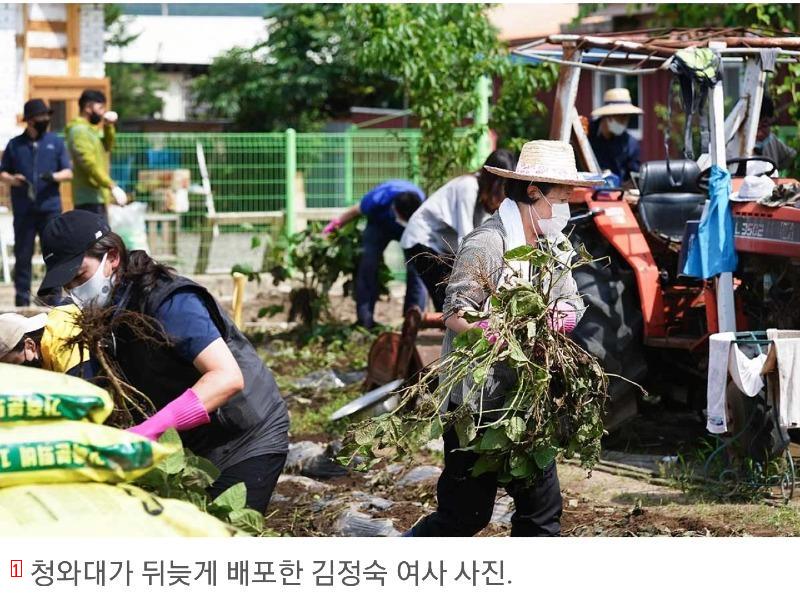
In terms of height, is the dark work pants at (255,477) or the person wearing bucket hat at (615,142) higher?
the person wearing bucket hat at (615,142)

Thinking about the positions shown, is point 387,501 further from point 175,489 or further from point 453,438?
point 175,489

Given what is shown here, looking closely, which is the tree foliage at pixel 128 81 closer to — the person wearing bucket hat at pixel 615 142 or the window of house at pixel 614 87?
the window of house at pixel 614 87

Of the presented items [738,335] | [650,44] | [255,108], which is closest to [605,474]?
[738,335]

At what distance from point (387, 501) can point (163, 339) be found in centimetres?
Result: 230

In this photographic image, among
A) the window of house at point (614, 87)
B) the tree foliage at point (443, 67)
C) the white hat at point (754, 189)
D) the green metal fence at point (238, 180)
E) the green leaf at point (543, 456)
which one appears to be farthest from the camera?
the window of house at point (614, 87)

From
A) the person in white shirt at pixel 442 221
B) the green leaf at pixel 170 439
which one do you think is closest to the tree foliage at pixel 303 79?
the person in white shirt at pixel 442 221

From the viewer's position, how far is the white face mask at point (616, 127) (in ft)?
30.9

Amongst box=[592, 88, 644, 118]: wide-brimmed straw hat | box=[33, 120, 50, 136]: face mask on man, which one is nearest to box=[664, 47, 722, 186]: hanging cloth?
box=[592, 88, 644, 118]: wide-brimmed straw hat

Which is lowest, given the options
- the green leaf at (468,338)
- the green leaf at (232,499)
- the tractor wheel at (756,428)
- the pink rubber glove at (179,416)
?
the tractor wheel at (756,428)

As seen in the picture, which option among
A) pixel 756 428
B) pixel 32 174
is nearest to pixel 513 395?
pixel 756 428

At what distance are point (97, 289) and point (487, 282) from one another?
1.19m

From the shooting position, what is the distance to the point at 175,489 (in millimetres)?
3664

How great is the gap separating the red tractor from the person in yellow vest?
10.0ft

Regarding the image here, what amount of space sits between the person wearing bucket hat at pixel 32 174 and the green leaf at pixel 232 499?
733 cm
